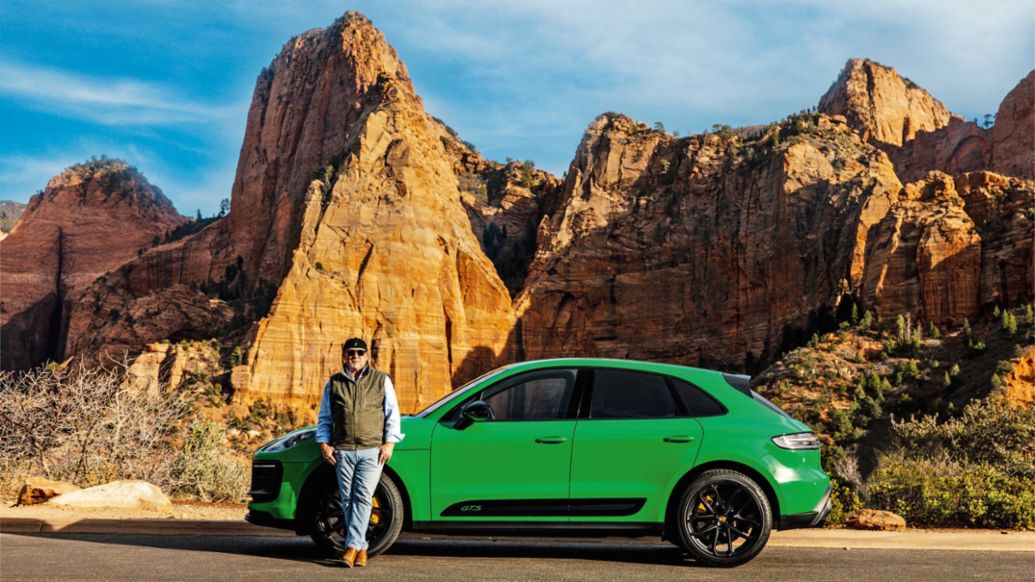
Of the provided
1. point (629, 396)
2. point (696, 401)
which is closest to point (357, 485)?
point (629, 396)

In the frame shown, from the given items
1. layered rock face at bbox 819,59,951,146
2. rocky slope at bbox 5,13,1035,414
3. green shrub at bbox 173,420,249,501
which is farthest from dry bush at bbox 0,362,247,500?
layered rock face at bbox 819,59,951,146

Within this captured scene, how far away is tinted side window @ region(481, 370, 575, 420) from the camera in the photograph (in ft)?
28.7

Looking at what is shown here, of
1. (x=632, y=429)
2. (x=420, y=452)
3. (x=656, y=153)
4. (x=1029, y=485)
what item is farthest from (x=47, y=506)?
(x=656, y=153)

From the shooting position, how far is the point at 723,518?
8.46 meters

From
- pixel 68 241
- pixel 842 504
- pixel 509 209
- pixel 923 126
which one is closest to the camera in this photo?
pixel 842 504

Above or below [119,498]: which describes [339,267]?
above

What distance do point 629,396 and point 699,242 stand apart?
3264 inches

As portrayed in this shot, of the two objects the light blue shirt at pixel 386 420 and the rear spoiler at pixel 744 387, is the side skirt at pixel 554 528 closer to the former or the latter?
the light blue shirt at pixel 386 420

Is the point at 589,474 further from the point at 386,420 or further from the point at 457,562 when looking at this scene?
the point at 386,420

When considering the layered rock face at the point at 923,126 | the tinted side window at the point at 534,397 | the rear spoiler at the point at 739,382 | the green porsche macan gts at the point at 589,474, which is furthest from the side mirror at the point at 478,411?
the layered rock face at the point at 923,126

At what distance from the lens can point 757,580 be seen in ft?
25.8

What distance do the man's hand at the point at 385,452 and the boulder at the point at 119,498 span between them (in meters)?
5.51

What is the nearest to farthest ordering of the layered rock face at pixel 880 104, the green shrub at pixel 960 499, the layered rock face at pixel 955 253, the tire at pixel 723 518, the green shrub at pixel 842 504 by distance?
the tire at pixel 723 518
the green shrub at pixel 842 504
the green shrub at pixel 960 499
the layered rock face at pixel 955 253
the layered rock face at pixel 880 104

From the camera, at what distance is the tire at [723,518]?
837 cm
